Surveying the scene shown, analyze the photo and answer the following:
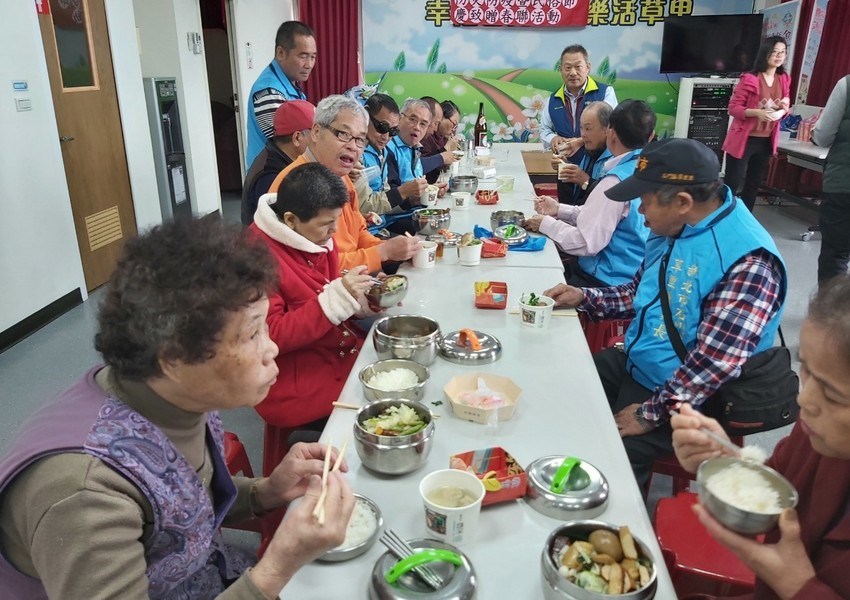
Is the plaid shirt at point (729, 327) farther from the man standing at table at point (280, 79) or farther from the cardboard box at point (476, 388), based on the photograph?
the man standing at table at point (280, 79)

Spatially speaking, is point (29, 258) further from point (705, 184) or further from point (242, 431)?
point (705, 184)

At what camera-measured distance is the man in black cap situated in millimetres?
1622

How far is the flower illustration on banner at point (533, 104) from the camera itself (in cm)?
765

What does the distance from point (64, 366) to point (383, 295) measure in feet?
7.21

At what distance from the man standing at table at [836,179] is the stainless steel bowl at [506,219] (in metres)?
1.84

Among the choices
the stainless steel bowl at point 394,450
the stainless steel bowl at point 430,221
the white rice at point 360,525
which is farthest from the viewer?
the stainless steel bowl at point 430,221

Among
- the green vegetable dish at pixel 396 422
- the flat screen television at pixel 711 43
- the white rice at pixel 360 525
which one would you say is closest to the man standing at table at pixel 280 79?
the green vegetable dish at pixel 396 422

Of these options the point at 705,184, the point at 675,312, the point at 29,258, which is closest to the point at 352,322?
the point at 675,312

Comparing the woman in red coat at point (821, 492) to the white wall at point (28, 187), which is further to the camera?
the white wall at point (28, 187)

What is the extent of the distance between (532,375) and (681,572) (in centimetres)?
56

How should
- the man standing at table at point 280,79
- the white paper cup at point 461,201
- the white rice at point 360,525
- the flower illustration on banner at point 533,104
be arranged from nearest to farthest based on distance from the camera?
the white rice at point 360,525, the man standing at table at point 280,79, the white paper cup at point 461,201, the flower illustration on banner at point 533,104

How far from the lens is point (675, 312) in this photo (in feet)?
5.86

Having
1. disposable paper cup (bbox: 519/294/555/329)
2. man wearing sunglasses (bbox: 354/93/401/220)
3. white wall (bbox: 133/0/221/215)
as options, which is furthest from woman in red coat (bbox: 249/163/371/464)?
white wall (bbox: 133/0/221/215)

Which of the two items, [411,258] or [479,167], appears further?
[479,167]
